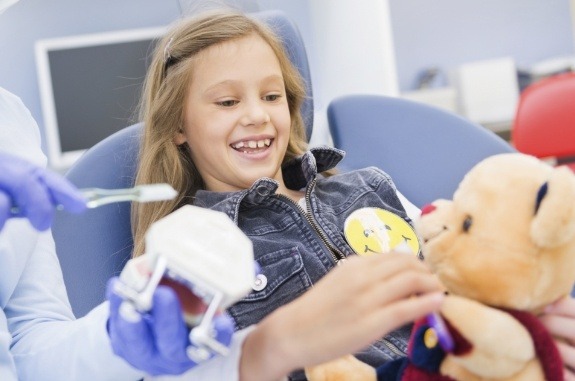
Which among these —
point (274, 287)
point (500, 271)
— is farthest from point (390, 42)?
point (500, 271)

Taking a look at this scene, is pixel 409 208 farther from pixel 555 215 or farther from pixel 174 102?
pixel 555 215

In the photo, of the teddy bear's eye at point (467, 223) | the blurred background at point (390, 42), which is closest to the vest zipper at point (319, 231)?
the teddy bear's eye at point (467, 223)

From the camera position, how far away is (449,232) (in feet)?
1.95

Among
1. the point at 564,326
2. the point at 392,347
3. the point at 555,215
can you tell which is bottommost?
the point at 392,347

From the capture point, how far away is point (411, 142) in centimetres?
120

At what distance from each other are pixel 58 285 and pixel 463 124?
671 millimetres

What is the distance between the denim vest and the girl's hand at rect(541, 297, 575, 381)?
25cm

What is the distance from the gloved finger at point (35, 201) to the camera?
0.55 meters

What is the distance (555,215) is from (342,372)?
0.80 ft

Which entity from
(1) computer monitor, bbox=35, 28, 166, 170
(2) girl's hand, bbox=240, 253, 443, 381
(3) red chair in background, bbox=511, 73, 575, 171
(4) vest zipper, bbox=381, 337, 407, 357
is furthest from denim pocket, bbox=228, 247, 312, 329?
(1) computer monitor, bbox=35, 28, 166, 170

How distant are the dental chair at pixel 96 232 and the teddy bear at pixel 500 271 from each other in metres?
0.54

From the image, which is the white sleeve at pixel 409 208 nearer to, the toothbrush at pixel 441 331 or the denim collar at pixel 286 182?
the denim collar at pixel 286 182

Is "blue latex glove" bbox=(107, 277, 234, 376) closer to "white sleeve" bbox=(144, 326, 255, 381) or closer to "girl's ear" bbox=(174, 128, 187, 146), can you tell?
"white sleeve" bbox=(144, 326, 255, 381)

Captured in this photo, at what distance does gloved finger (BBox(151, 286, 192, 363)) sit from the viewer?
497 mm
